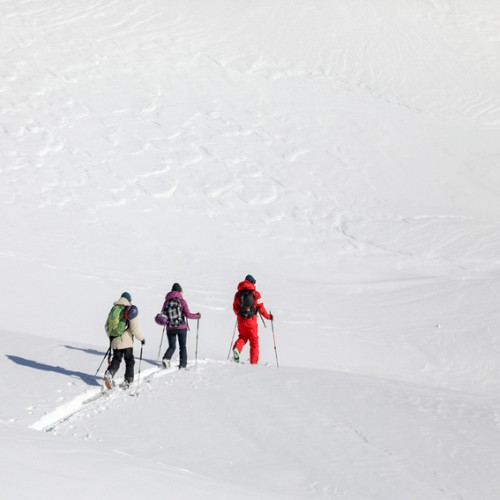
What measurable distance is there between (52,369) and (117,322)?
131 cm

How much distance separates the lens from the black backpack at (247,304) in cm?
1052

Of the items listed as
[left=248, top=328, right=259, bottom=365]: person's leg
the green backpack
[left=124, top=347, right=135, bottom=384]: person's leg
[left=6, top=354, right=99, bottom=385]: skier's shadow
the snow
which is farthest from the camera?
[left=248, top=328, right=259, bottom=365]: person's leg

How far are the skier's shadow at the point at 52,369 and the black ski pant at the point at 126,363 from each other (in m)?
0.38

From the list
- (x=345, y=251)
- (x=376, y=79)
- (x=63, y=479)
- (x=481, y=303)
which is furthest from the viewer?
(x=376, y=79)

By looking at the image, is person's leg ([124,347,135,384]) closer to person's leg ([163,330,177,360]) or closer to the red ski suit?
person's leg ([163,330,177,360])

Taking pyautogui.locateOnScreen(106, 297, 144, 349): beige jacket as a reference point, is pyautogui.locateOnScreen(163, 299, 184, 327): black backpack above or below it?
above

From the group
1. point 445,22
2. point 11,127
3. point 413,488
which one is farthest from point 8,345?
point 445,22

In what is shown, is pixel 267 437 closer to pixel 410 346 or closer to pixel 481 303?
pixel 410 346

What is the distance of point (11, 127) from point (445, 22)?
748 inches

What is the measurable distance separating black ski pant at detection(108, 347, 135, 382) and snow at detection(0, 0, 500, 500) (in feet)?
0.54

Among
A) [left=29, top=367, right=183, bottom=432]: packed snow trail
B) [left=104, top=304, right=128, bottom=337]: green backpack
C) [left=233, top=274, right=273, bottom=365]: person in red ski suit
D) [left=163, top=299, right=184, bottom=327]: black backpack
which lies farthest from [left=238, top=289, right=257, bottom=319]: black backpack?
[left=104, top=304, right=128, bottom=337]: green backpack

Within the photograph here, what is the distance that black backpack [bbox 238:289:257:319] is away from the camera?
10516 mm

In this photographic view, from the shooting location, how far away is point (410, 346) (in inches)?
560

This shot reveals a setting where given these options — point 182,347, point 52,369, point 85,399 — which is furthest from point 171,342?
point 85,399
